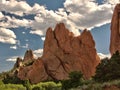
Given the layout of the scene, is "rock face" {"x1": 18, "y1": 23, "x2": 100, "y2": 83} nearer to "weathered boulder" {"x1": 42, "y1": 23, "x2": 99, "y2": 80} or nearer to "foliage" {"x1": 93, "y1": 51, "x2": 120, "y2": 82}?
"weathered boulder" {"x1": 42, "y1": 23, "x2": 99, "y2": 80}

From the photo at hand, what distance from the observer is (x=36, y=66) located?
107 m

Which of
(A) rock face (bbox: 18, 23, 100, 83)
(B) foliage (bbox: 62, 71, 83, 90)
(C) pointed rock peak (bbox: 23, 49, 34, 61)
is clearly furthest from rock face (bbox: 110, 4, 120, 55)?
(C) pointed rock peak (bbox: 23, 49, 34, 61)

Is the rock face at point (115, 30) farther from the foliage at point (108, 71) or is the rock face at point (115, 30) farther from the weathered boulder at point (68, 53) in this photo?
the foliage at point (108, 71)

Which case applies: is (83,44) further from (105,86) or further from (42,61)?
(105,86)

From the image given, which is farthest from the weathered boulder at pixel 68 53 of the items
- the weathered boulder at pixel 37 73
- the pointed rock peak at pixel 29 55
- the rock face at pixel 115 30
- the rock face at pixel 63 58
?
the pointed rock peak at pixel 29 55

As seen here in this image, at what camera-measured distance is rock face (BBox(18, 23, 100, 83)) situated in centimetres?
10656

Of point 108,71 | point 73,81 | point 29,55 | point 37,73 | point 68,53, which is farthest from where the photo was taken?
point 29,55

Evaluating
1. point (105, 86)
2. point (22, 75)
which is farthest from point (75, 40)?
point (105, 86)

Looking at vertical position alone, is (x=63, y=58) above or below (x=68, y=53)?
below

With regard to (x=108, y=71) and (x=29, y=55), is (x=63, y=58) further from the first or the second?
(x=108, y=71)

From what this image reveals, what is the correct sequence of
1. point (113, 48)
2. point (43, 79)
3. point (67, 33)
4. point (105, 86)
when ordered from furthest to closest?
point (67, 33)
point (43, 79)
point (113, 48)
point (105, 86)

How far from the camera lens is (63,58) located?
359 ft

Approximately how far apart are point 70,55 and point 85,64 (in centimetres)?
549

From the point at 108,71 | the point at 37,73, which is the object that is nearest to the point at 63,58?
the point at 37,73
